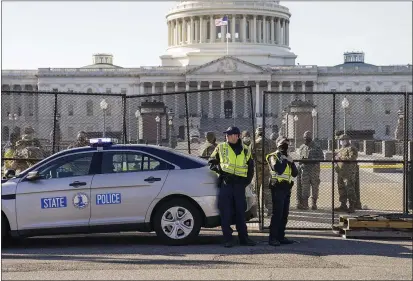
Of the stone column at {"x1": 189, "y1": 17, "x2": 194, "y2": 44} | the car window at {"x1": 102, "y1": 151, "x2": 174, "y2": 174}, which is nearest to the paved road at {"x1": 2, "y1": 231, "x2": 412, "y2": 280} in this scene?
the car window at {"x1": 102, "y1": 151, "x2": 174, "y2": 174}

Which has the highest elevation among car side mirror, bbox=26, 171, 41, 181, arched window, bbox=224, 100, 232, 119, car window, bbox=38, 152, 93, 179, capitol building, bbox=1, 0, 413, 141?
capitol building, bbox=1, 0, 413, 141

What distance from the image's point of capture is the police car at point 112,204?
1226 centimetres

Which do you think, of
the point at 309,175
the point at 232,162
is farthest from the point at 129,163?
the point at 309,175

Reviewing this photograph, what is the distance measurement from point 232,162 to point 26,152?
6192mm

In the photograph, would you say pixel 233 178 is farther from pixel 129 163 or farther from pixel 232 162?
pixel 129 163

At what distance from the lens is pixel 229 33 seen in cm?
12075

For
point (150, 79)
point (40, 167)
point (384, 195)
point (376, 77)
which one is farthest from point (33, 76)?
point (40, 167)

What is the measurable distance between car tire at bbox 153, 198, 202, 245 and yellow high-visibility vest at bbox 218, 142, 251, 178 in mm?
815

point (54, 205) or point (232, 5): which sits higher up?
point (232, 5)

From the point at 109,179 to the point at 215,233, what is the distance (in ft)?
7.94

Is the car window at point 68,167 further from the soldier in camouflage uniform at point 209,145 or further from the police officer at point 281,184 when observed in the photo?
the soldier in camouflage uniform at point 209,145

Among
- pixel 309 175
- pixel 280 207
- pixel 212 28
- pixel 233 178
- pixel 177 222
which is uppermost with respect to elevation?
pixel 212 28

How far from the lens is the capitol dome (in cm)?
11862

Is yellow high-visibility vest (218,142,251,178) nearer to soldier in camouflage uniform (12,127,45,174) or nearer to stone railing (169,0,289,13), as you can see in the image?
soldier in camouflage uniform (12,127,45,174)
